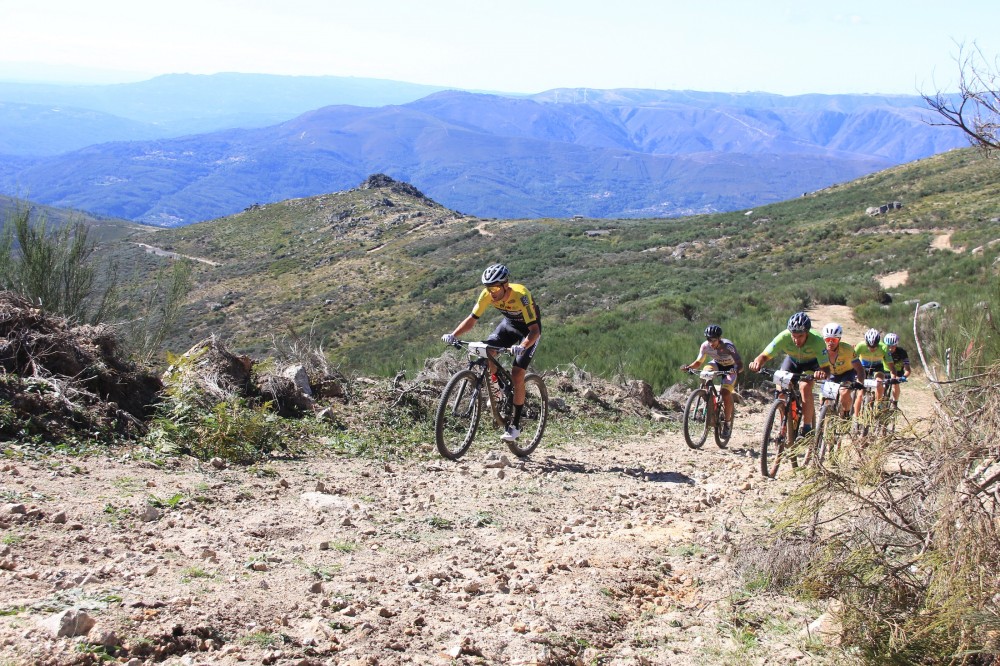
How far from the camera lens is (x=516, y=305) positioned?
23.6 feet

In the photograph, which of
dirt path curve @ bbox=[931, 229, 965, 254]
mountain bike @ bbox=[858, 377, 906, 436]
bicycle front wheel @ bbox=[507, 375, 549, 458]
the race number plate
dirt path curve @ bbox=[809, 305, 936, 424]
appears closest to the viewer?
A: mountain bike @ bbox=[858, 377, 906, 436]

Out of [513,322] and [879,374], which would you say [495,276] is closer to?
[513,322]

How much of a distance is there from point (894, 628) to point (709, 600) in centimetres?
130

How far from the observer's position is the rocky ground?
10.5ft

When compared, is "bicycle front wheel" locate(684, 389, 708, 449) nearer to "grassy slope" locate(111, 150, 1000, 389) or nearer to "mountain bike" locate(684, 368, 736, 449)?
"mountain bike" locate(684, 368, 736, 449)

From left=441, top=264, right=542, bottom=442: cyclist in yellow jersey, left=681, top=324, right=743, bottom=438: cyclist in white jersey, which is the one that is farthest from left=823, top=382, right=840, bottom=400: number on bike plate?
left=441, top=264, right=542, bottom=442: cyclist in yellow jersey

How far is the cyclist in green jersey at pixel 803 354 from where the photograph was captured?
7370mm

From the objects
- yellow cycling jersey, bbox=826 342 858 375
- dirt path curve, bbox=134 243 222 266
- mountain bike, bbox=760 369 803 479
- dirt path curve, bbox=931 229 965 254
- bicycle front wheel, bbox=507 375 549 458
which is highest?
dirt path curve, bbox=931 229 965 254

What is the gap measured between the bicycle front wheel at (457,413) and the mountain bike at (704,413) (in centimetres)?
286

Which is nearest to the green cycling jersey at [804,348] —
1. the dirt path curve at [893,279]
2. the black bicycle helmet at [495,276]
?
the black bicycle helmet at [495,276]

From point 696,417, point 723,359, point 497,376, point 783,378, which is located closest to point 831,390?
point 783,378

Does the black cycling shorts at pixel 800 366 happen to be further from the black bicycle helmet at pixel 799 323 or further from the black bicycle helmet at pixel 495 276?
the black bicycle helmet at pixel 495 276

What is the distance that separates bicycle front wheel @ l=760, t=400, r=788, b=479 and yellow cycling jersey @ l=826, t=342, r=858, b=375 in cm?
79

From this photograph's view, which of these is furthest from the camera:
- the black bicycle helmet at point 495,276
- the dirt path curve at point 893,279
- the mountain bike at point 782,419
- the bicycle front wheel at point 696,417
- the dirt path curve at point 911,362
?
the dirt path curve at point 893,279
